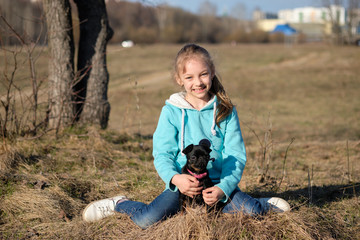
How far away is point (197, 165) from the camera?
8.60 ft

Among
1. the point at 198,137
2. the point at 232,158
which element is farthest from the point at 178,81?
the point at 232,158

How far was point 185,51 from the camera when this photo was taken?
312cm

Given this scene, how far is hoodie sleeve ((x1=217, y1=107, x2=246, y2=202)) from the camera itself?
9.57ft

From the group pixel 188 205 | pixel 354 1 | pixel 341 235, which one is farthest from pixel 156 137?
pixel 354 1

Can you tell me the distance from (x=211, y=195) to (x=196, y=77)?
95 centimetres

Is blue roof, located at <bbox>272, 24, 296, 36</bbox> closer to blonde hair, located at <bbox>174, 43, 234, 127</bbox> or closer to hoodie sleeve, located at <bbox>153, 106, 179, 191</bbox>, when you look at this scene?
blonde hair, located at <bbox>174, 43, 234, 127</bbox>

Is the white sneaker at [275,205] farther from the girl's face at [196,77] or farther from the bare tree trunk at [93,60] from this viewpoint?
the bare tree trunk at [93,60]

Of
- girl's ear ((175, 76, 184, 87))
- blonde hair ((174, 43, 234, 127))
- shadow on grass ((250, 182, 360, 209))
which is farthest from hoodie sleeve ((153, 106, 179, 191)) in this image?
shadow on grass ((250, 182, 360, 209))

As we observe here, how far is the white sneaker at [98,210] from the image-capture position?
10.8 feet

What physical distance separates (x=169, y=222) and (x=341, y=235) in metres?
1.44

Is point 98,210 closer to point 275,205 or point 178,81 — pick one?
point 178,81

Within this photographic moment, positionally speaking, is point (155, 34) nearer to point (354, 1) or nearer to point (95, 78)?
point (354, 1)

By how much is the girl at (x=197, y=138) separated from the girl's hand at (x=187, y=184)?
113mm

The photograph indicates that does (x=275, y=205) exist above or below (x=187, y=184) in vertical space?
below
